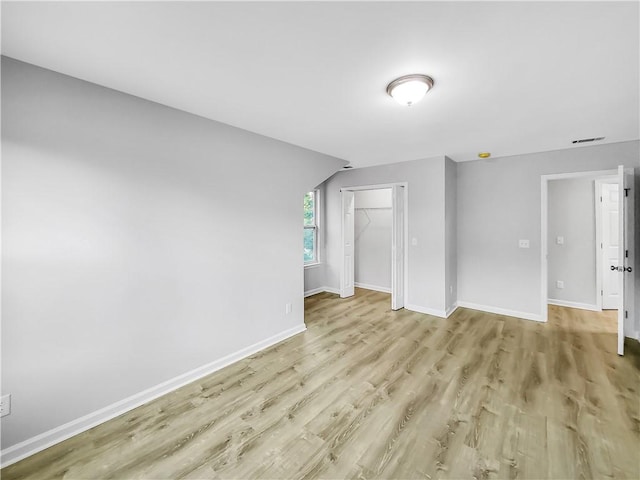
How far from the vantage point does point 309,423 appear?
2.07m

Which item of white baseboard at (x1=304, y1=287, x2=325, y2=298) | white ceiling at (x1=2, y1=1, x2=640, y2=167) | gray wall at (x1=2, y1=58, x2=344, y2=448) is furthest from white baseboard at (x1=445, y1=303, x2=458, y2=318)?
gray wall at (x1=2, y1=58, x2=344, y2=448)

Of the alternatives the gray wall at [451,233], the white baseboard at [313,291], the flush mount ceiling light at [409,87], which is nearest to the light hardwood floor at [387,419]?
the gray wall at [451,233]

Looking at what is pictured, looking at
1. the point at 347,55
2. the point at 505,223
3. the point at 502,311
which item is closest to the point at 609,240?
the point at 505,223

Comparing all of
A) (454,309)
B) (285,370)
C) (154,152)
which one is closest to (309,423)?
(285,370)

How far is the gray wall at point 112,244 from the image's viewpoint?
1759 millimetres

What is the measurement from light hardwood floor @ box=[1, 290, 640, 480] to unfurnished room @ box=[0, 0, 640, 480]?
0.02m

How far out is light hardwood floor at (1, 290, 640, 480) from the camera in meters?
1.69

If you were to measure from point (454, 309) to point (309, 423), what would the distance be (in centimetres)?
341

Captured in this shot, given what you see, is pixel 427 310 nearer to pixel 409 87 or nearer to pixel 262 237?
pixel 262 237

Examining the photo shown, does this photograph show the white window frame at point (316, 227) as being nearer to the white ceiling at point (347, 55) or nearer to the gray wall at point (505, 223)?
the gray wall at point (505, 223)

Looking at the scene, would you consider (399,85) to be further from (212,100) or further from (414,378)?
(414,378)

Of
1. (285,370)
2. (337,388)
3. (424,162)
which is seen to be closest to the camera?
(337,388)

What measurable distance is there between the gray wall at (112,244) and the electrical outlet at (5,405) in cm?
4

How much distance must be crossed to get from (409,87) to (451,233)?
3.07 metres
